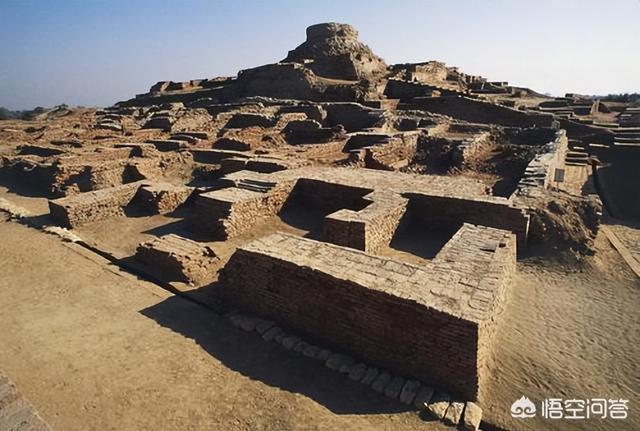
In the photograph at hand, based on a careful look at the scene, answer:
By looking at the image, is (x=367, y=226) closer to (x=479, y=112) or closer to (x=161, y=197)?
A: (x=161, y=197)

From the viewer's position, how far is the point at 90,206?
912 cm

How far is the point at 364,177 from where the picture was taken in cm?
979

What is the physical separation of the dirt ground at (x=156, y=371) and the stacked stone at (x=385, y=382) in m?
0.10

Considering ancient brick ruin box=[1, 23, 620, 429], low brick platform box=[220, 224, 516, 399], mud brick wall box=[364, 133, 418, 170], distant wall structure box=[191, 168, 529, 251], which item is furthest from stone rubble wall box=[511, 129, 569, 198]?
mud brick wall box=[364, 133, 418, 170]

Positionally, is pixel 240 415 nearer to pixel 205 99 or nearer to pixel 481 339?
pixel 481 339

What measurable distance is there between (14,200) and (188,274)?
8473 mm

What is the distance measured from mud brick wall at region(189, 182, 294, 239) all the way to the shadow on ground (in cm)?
249

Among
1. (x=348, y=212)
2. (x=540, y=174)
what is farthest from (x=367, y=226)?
(x=540, y=174)

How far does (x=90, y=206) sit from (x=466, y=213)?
8.30 m

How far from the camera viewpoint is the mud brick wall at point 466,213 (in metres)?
7.11

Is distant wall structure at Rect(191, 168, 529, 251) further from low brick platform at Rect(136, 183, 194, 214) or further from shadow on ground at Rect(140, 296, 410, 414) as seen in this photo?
shadow on ground at Rect(140, 296, 410, 414)

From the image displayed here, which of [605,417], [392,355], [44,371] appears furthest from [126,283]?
[605,417]

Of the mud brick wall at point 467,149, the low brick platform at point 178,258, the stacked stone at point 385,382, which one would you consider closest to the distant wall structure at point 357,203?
the low brick platform at point 178,258

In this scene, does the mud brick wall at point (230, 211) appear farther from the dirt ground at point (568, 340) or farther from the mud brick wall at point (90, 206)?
the dirt ground at point (568, 340)
